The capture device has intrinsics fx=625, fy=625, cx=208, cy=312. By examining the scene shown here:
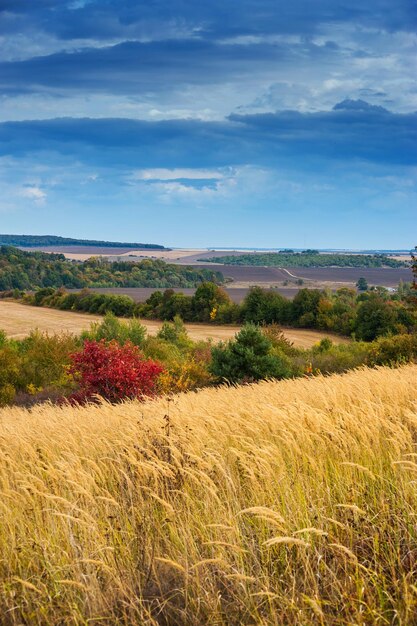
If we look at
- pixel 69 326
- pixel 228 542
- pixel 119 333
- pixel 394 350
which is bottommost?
pixel 69 326

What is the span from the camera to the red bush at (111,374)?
18984 millimetres

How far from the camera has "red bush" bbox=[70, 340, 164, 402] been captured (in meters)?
19.0

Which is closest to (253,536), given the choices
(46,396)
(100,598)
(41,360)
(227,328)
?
(100,598)

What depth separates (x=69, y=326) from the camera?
169 ft

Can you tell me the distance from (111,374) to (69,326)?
111 ft

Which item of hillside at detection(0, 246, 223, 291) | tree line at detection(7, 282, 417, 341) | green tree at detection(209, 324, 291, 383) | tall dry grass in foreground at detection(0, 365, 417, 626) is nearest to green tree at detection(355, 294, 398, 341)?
tree line at detection(7, 282, 417, 341)

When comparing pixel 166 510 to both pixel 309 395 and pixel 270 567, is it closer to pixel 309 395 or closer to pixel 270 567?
pixel 270 567

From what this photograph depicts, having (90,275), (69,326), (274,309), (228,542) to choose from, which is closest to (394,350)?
(228,542)

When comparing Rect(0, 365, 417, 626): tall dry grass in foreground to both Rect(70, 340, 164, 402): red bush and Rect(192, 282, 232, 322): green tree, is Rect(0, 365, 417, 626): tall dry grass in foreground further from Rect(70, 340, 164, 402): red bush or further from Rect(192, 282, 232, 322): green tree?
Rect(192, 282, 232, 322): green tree

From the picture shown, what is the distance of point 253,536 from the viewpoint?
520 cm

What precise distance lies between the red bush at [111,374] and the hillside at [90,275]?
7282 centimetres

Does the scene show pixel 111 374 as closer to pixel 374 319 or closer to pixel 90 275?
pixel 374 319

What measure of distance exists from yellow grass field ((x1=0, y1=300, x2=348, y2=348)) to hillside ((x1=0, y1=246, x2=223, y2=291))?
31734 millimetres

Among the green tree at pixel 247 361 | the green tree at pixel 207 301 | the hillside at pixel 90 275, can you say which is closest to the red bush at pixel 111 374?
the green tree at pixel 247 361
